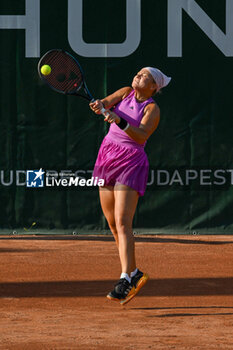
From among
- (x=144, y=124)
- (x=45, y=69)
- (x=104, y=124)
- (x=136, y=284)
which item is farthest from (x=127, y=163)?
(x=104, y=124)

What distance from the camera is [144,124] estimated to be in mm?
5781

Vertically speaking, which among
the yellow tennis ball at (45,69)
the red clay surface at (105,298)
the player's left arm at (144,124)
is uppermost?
the yellow tennis ball at (45,69)

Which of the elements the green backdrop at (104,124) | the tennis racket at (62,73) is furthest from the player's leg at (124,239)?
the green backdrop at (104,124)

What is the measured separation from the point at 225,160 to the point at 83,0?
2.43 metres

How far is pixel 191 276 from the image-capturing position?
7.24 metres

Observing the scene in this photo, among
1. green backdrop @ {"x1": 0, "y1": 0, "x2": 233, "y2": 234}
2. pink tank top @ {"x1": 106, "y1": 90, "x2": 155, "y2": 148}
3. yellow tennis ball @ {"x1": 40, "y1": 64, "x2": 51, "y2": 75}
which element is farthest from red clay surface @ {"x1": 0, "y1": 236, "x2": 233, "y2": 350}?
yellow tennis ball @ {"x1": 40, "y1": 64, "x2": 51, "y2": 75}

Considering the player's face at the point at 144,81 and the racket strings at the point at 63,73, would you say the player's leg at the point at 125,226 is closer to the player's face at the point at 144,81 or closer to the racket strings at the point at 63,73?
the player's face at the point at 144,81

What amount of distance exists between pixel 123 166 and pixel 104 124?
4060mm

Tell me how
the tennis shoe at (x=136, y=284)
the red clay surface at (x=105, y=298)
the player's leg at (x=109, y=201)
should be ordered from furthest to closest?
the player's leg at (x=109, y=201)
the tennis shoe at (x=136, y=284)
the red clay surface at (x=105, y=298)

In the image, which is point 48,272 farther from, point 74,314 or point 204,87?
point 204,87

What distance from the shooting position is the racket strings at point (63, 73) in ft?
20.1

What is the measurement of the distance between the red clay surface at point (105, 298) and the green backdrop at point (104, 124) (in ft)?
1.25

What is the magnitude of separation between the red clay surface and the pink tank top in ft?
3.65

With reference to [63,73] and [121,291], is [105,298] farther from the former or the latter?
[63,73]
